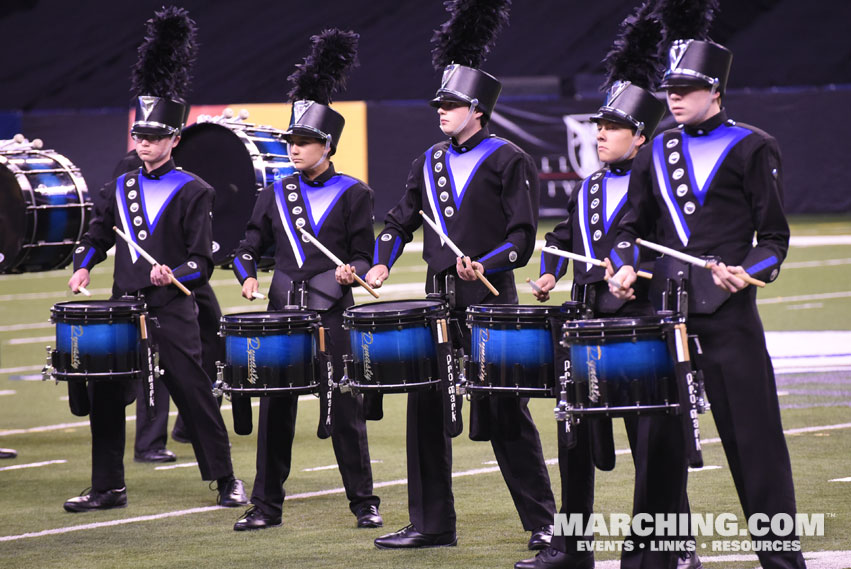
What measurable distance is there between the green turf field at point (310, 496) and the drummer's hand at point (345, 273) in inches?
44.3

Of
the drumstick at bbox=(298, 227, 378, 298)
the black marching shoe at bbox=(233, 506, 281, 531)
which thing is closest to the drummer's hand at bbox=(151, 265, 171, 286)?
the drumstick at bbox=(298, 227, 378, 298)

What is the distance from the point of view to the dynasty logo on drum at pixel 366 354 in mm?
6414

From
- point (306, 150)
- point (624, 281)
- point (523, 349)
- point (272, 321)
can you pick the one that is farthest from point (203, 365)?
point (624, 281)

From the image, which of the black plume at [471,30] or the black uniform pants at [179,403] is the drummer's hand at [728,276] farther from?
the black uniform pants at [179,403]

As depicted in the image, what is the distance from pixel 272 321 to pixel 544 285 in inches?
48.6

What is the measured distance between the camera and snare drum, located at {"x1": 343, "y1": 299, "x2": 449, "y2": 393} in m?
6.38

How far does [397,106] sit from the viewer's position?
2477 centimetres

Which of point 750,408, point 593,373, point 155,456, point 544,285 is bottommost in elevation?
point 155,456

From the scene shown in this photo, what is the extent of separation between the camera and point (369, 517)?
6.98 meters

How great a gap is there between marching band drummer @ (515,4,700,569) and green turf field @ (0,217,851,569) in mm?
292

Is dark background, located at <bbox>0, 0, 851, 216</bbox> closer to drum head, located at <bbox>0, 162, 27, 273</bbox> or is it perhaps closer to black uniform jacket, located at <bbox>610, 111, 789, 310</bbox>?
drum head, located at <bbox>0, 162, 27, 273</bbox>

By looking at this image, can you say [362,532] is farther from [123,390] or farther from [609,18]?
[609,18]

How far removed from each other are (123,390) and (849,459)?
378cm

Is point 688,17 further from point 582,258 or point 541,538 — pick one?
point 541,538
